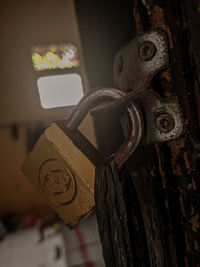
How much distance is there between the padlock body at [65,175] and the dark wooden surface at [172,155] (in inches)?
2.9

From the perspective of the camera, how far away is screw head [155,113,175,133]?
0.29 meters

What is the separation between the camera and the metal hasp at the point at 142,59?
30 cm

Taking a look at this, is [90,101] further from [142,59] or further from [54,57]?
[54,57]

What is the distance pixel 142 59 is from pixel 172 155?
0.42 ft

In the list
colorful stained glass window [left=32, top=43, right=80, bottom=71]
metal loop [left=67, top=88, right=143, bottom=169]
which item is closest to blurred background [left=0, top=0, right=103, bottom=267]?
colorful stained glass window [left=32, top=43, right=80, bottom=71]

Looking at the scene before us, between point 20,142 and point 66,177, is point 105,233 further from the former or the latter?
point 20,142

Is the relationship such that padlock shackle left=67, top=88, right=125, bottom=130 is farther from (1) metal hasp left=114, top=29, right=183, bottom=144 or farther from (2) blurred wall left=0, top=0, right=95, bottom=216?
(2) blurred wall left=0, top=0, right=95, bottom=216

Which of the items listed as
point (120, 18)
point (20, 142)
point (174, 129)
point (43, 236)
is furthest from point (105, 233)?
point (20, 142)

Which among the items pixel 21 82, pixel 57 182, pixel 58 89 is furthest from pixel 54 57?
pixel 57 182

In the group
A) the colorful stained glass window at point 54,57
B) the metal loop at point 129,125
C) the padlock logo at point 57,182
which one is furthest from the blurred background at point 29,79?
the metal loop at point 129,125

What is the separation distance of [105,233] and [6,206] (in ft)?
16.0

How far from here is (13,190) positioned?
4707 millimetres

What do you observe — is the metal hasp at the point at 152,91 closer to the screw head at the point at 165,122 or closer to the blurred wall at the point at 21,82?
the screw head at the point at 165,122

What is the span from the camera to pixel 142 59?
31cm
